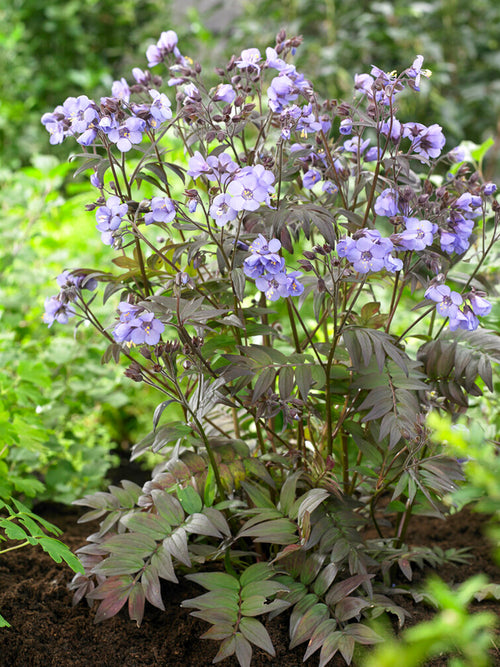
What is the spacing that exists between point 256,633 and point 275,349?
51 centimetres

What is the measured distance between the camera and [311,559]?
1241mm

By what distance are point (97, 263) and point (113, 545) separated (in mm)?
1538

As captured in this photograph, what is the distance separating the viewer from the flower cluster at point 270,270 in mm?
1089

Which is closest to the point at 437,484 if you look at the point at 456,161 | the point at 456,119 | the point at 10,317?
the point at 456,161

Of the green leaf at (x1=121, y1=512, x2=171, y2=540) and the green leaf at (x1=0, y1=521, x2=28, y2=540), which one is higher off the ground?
the green leaf at (x1=0, y1=521, x2=28, y2=540)

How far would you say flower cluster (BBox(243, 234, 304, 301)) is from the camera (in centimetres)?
109

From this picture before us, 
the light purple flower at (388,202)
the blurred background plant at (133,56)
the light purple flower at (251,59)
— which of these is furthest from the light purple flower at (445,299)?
the blurred background plant at (133,56)

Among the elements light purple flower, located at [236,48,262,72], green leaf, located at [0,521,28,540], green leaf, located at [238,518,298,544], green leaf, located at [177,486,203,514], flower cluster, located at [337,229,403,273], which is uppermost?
light purple flower, located at [236,48,262,72]

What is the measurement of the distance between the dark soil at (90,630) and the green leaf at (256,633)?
0.13 meters

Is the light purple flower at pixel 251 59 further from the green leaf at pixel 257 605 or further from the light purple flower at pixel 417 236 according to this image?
the green leaf at pixel 257 605

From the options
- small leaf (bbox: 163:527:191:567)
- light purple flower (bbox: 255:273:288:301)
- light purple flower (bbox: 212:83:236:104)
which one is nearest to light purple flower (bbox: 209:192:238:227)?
light purple flower (bbox: 255:273:288:301)

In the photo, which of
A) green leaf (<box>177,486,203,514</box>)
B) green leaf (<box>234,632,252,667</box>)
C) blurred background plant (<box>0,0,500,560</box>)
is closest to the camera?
green leaf (<box>234,632,252,667</box>)

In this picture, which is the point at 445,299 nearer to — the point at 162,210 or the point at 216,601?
the point at 162,210

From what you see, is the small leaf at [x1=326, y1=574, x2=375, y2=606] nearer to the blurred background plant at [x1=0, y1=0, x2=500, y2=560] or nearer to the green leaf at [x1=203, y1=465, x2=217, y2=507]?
the green leaf at [x1=203, y1=465, x2=217, y2=507]
